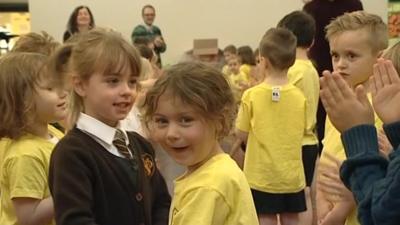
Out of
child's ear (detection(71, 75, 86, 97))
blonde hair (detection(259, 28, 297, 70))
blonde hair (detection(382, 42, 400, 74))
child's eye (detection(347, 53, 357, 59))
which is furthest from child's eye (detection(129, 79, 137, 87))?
blonde hair (detection(259, 28, 297, 70))

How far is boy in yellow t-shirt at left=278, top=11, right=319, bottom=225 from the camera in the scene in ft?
14.9

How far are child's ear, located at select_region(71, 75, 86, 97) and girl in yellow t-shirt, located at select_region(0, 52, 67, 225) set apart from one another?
325 millimetres

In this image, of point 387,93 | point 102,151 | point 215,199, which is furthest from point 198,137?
point 387,93

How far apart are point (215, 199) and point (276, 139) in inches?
97.2

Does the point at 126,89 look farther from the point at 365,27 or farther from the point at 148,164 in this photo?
the point at 365,27

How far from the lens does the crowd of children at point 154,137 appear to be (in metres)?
1.67

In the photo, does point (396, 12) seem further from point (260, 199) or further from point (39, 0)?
point (260, 199)

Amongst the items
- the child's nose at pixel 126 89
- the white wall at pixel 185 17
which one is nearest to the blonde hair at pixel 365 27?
the child's nose at pixel 126 89

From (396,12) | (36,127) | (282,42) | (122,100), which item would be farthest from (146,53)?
(396,12)

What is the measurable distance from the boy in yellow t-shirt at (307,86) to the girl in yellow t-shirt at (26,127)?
2.19 m

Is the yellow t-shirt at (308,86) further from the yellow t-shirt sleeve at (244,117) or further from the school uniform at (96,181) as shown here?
the school uniform at (96,181)

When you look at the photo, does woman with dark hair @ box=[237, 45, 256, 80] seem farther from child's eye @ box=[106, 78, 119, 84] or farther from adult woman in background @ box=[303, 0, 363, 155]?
child's eye @ box=[106, 78, 119, 84]

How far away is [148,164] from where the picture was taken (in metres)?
2.31

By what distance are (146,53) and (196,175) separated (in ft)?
11.4
